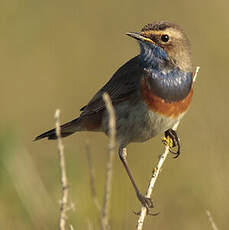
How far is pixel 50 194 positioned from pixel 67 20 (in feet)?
17.9

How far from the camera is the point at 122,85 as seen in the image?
647 centimetres

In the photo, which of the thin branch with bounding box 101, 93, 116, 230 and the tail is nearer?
the thin branch with bounding box 101, 93, 116, 230

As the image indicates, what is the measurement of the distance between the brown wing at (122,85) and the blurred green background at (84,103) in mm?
605

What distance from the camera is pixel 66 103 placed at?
10.6 m

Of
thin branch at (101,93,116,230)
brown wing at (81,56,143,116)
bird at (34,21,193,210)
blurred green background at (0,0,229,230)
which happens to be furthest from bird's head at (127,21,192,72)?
thin branch at (101,93,116,230)

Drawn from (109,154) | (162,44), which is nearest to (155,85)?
(162,44)

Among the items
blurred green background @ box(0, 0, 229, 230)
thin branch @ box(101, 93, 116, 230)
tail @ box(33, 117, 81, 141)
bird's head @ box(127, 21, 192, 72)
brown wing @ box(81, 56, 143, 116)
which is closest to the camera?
thin branch @ box(101, 93, 116, 230)

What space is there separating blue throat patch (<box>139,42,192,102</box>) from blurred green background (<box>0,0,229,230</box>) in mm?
1055

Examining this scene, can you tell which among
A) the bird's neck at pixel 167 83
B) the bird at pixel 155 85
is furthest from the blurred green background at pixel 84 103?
the bird's neck at pixel 167 83

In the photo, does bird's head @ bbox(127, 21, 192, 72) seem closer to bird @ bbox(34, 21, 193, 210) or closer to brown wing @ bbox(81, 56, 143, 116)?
bird @ bbox(34, 21, 193, 210)

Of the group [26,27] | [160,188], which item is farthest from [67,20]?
[160,188]

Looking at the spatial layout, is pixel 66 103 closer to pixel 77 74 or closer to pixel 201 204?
pixel 77 74

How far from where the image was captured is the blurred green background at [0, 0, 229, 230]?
663 centimetres

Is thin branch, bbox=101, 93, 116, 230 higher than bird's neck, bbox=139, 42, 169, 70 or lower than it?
lower
